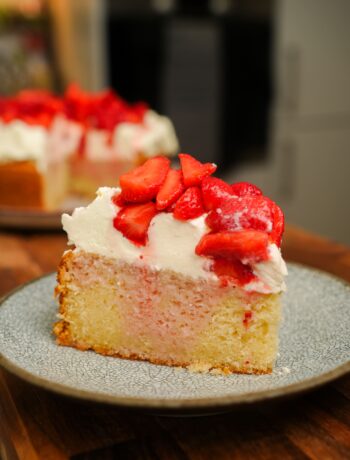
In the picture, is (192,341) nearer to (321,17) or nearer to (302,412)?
(302,412)

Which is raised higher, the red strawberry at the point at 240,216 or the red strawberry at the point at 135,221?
the red strawberry at the point at 240,216

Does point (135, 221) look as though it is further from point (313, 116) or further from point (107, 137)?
point (313, 116)

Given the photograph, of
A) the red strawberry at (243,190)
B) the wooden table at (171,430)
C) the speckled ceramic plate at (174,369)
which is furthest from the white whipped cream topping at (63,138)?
the wooden table at (171,430)

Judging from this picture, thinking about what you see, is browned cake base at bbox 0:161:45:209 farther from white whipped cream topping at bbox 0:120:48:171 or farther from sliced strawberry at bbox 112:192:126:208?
sliced strawberry at bbox 112:192:126:208

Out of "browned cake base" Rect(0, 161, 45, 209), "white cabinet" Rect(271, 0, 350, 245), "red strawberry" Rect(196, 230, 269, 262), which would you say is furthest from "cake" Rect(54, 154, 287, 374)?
"white cabinet" Rect(271, 0, 350, 245)

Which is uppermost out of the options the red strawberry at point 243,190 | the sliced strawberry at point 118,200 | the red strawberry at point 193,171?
the red strawberry at point 193,171

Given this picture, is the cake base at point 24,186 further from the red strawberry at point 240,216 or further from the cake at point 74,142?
the red strawberry at point 240,216
